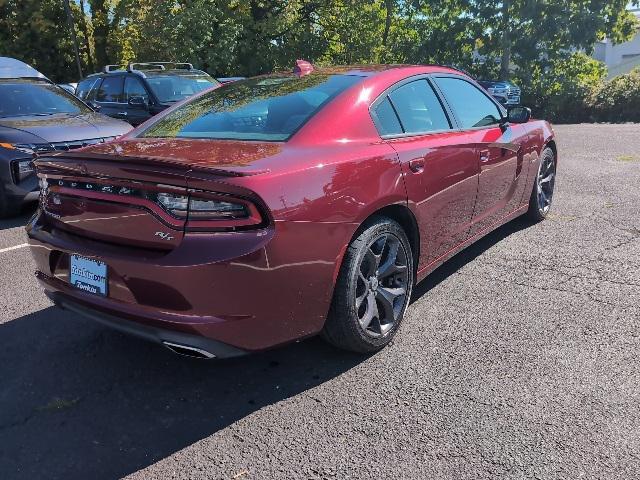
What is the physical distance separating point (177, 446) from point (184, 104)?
2.38 metres

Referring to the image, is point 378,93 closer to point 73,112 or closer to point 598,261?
point 598,261

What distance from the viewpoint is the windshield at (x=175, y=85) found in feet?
30.7

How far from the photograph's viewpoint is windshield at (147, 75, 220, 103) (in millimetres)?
9367

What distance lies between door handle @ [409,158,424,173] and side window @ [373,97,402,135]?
0.68ft

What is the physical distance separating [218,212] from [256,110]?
1156 millimetres

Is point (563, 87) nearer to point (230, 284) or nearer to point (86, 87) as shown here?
point (86, 87)

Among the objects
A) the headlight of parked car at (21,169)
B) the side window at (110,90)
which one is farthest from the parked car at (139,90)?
the headlight of parked car at (21,169)

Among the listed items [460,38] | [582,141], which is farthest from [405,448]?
[460,38]

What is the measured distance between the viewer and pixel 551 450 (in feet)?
7.75

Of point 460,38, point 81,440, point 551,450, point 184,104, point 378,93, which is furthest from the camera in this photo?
point 460,38

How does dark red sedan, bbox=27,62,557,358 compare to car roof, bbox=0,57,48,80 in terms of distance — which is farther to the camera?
car roof, bbox=0,57,48,80

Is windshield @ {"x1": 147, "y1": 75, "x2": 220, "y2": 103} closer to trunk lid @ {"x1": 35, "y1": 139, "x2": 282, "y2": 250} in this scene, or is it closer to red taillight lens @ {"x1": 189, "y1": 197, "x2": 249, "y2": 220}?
trunk lid @ {"x1": 35, "y1": 139, "x2": 282, "y2": 250}

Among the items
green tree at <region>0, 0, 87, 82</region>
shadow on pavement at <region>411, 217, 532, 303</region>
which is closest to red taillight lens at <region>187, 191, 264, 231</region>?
shadow on pavement at <region>411, 217, 532, 303</region>

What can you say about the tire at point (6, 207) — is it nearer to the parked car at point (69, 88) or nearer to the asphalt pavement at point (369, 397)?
the asphalt pavement at point (369, 397)
